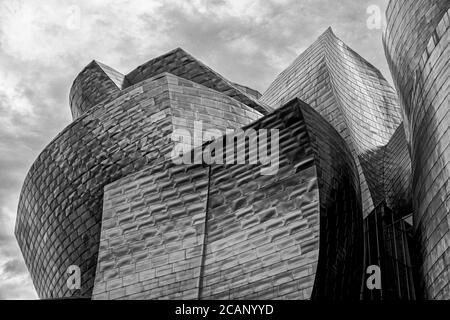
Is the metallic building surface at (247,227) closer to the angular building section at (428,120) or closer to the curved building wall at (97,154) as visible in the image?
the curved building wall at (97,154)

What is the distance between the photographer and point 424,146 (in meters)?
24.5

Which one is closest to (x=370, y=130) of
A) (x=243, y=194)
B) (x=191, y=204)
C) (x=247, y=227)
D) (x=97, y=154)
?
(x=97, y=154)

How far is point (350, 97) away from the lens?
1340 inches

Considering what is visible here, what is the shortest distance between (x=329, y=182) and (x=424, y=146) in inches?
124

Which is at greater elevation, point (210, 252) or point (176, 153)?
point (176, 153)

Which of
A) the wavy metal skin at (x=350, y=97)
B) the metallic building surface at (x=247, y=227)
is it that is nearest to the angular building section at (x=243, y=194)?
the metallic building surface at (x=247, y=227)

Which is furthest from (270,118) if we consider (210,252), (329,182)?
(210,252)

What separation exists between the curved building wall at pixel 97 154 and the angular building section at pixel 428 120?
537 centimetres

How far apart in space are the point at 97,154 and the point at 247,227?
718 centimetres

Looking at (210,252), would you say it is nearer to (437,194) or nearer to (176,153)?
(176,153)

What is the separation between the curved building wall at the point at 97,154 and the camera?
2748 centimetres

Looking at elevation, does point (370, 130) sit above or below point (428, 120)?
above

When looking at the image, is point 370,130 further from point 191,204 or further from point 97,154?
point 191,204

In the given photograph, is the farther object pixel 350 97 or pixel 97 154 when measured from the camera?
pixel 350 97
